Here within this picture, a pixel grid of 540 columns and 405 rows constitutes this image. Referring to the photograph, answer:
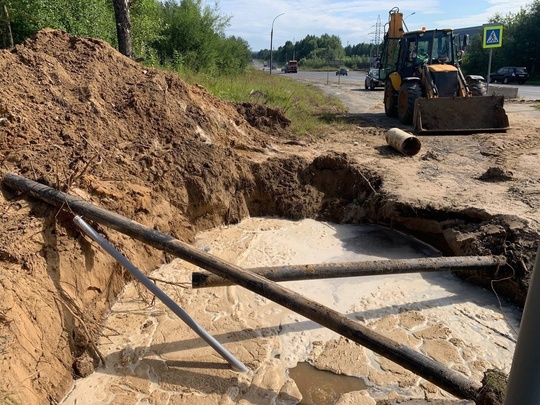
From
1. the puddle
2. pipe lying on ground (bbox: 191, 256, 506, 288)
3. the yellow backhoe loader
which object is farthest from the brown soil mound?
the yellow backhoe loader

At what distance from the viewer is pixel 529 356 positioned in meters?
1.51

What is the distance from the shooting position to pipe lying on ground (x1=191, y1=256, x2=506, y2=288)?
401cm

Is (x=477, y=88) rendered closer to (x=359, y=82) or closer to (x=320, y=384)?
(x=320, y=384)

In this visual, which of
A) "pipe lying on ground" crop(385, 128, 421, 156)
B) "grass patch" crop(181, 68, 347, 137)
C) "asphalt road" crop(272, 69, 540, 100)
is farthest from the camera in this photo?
"asphalt road" crop(272, 69, 540, 100)

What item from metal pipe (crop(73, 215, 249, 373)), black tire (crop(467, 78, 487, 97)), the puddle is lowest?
the puddle

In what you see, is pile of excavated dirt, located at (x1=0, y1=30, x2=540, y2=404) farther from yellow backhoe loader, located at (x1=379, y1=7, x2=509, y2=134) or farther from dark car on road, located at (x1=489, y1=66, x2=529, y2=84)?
dark car on road, located at (x1=489, y1=66, x2=529, y2=84)

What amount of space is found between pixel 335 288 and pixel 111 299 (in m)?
2.68

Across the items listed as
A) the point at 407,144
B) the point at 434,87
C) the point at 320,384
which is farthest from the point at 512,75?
the point at 320,384

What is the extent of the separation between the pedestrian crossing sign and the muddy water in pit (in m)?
11.7

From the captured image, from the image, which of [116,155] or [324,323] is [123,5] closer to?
[116,155]

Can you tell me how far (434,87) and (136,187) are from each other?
9.59 metres

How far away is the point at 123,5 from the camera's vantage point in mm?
9406

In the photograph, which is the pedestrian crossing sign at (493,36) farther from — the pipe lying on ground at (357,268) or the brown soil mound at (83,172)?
the pipe lying on ground at (357,268)

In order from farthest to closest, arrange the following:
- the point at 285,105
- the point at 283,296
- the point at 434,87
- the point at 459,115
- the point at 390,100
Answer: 1. the point at 390,100
2. the point at 285,105
3. the point at 434,87
4. the point at 459,115
5. the point at 283,296
